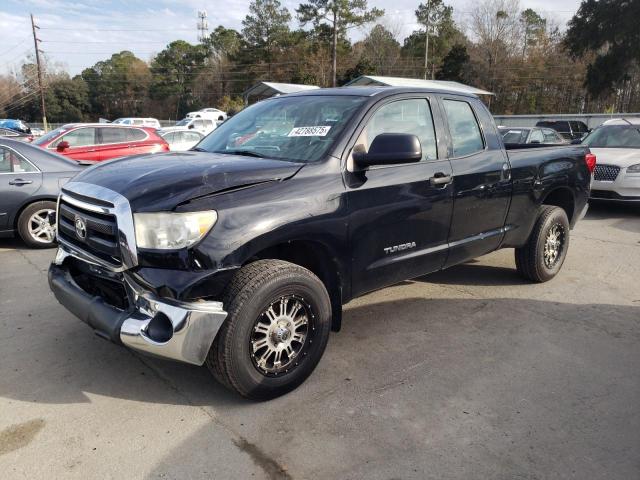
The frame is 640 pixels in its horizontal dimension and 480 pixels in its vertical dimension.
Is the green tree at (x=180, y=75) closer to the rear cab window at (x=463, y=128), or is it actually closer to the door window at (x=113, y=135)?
the door window at (x=113, y=135)

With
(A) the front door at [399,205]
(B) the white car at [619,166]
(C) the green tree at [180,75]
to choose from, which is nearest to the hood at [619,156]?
(B) the white car at [619,166]

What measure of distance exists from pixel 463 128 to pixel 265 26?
2630 inches

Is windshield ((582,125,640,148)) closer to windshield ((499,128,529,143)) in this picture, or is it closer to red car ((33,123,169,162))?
windshield ((499,128,529,143))

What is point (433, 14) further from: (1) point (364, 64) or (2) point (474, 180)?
(2) point (474, 180)

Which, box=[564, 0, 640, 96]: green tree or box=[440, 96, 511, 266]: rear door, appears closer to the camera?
box=[440, 96, 511, 266]: rear door

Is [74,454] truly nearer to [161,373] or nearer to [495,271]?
[161,373]

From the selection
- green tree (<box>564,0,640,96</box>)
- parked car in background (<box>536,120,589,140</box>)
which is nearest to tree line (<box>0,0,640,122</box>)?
green tree (<box>564,0,640,96</box>)

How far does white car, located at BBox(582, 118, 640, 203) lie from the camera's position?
9.07 m

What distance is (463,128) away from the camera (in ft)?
14.1

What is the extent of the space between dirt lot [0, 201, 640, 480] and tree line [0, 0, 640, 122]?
38.7 meters

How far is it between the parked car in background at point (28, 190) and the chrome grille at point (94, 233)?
3.66 metres

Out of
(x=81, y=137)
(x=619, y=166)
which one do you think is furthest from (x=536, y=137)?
(x=81, y=137)

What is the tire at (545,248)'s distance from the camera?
5.07m

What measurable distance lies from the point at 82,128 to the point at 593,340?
10.5 metres
